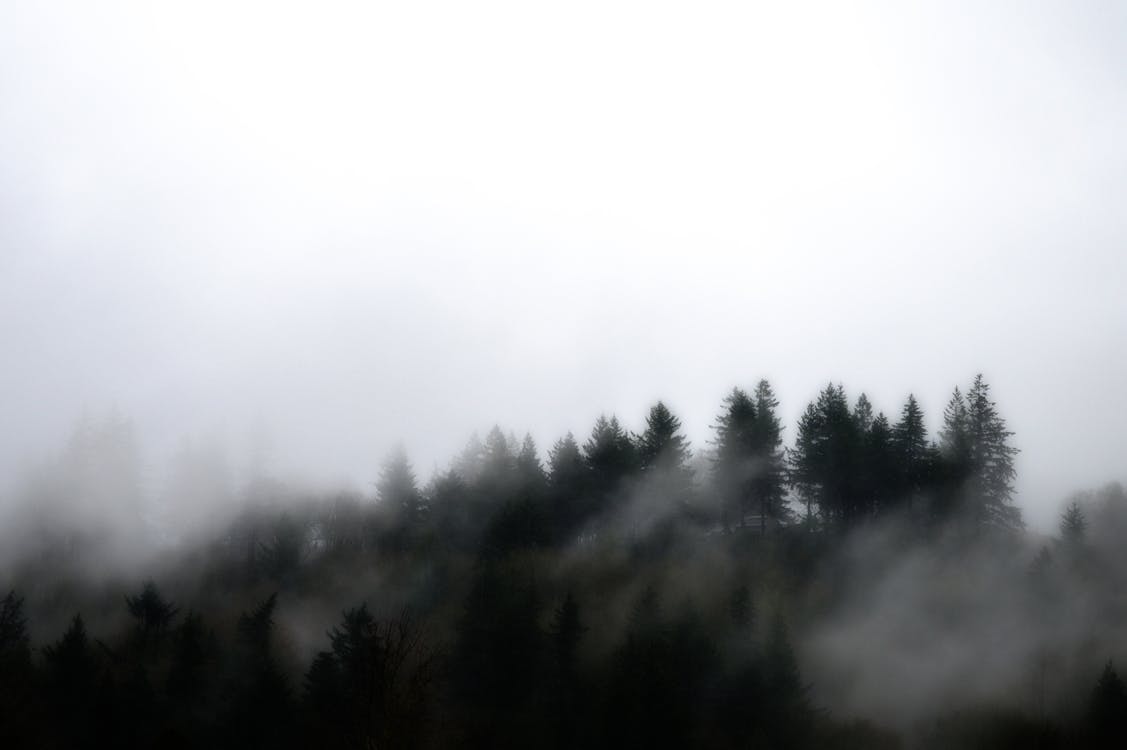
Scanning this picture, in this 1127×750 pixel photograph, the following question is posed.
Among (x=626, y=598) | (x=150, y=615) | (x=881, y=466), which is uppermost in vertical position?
(x=881, y=466)

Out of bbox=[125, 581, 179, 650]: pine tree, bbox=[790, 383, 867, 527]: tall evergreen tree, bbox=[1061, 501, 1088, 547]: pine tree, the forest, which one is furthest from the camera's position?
bbox=[1061, 501, 1088, 547]: pine tree

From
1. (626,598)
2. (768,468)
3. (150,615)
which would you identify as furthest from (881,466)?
(150,615)

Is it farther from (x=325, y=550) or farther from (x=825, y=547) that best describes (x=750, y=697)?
(x=325, y=550)

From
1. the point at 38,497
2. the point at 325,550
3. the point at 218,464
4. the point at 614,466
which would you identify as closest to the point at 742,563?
the point at 614,466

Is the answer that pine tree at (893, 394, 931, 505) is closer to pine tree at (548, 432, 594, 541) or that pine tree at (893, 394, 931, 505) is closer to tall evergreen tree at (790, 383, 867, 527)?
tall evergreen tree at (790, 383, 867, 527)

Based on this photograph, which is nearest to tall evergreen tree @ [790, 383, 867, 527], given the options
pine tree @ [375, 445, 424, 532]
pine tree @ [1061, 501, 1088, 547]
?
pine tree @ [1061, 501, 1088, 547]

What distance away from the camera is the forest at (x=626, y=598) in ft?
178

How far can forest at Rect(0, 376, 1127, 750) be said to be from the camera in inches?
2131

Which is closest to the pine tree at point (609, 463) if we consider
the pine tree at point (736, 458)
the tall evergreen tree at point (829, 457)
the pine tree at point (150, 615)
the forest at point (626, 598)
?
the forest at point (626, 598)

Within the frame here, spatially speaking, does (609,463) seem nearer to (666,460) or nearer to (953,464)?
(666,460)

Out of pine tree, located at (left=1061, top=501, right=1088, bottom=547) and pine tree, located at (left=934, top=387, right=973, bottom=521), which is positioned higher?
pine tree, located at (left=934, top=387, right=973, bottom=521)

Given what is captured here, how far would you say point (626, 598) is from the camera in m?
66.9

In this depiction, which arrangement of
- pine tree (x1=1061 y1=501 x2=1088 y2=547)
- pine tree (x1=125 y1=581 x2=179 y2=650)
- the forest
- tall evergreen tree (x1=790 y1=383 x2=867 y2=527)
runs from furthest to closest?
pine tree (x1=1061 y1=501 x2=1088 y2=547) → tall evergreen tree (x1=790 y1=383 x2=867 y2=527) → pine tree (x1=125 y1=581 x2=179 y2=650) → the forest

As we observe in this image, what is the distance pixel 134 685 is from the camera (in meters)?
54.4
